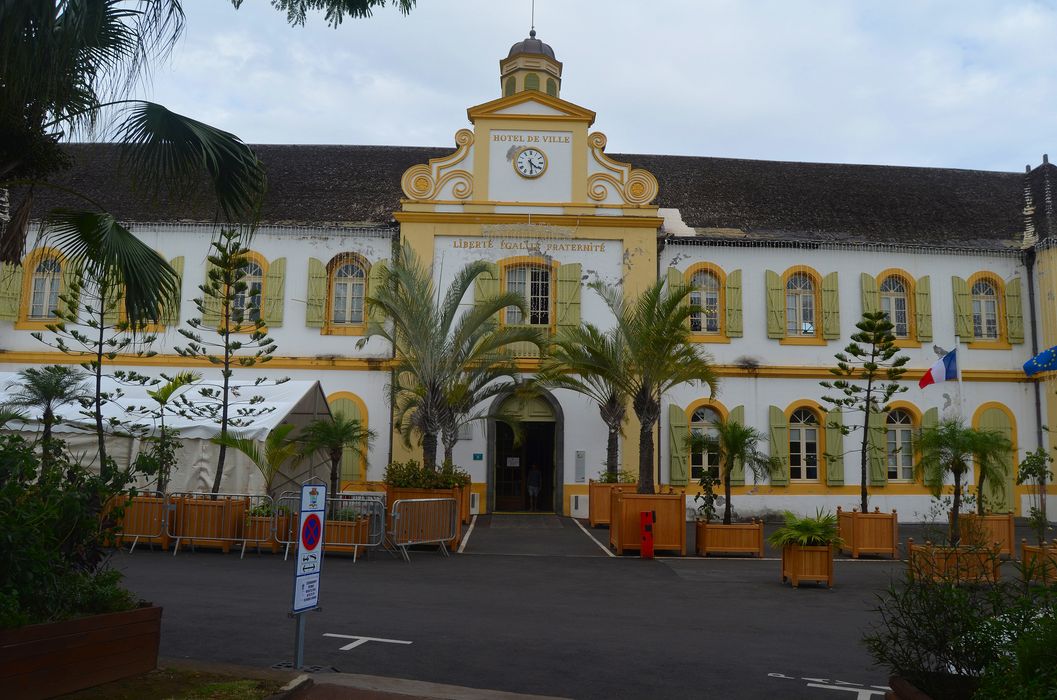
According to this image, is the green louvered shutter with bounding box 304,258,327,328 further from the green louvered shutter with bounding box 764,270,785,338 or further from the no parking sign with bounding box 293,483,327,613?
the no parking sign with bounding box 293,483,327,613

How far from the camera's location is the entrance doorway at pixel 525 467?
2209 centimetres

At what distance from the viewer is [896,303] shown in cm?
2286

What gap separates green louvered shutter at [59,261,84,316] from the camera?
664cm

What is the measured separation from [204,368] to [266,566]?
9.78 m

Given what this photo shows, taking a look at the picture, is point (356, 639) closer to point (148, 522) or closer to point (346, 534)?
point (346, 534)

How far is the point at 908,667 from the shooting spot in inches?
190

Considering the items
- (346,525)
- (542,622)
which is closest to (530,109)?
(346,525)

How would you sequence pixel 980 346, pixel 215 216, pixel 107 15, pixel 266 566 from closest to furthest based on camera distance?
pixel 107 15, pixel 215 216, pixel 266 566, pixel 980 346

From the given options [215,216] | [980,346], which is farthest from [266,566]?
[980,346]

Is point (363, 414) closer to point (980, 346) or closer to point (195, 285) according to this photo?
point (195, 285)

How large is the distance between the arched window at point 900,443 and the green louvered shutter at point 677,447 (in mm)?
5449

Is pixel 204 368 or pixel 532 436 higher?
pixel 204 368

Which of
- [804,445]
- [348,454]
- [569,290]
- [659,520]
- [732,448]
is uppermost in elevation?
[569,290]

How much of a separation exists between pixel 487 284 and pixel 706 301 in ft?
18.6
